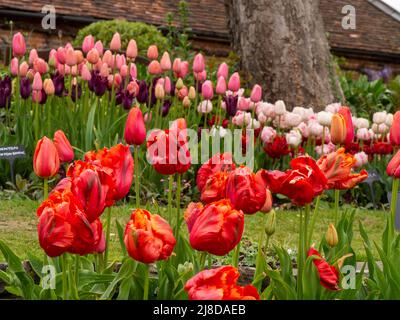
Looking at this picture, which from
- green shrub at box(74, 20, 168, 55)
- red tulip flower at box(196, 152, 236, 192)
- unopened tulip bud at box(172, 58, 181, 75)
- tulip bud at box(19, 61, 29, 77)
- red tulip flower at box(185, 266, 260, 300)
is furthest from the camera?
green shrub at box(74, 20, 168, 55)

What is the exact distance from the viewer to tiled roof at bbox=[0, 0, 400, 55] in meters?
17.0

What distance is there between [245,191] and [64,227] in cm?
48

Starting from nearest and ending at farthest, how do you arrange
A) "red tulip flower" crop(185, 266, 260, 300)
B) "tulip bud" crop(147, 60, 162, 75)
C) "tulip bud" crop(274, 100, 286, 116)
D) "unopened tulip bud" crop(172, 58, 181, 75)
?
1. "red tulip flower" crop(185, 266, 260, 300)
2. "tulip bud" crop(147, 60, 162, 75)
3. "unopened tulip bud" crop(172, 58, 181, 75)
4. "tulip bud" crop(274, 100, 286, 116)

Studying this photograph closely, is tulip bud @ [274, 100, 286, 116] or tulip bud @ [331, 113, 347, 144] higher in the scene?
tulip bud @ [331, 113, 347, 144]

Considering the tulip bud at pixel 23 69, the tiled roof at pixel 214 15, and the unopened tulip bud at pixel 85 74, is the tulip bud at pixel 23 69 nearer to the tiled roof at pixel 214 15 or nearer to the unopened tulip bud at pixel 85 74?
the unopened tulip bud at pixel 85 74

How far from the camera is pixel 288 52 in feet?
29.1

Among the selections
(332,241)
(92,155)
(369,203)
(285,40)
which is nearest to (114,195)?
(92,155)

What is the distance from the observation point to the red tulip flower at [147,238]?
1.86 m

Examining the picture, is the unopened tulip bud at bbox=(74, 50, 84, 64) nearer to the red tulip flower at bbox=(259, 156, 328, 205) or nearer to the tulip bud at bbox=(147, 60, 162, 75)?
the tulip bud at bbox=(147, 60, 162, 75)

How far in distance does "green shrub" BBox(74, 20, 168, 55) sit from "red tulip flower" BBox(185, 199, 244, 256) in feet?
29.2

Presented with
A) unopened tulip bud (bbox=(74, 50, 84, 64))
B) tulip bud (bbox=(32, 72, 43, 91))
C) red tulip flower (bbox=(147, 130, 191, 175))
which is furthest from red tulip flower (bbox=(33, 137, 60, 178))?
unopened tulip bud (bbox=(74, 50, 84, 64))

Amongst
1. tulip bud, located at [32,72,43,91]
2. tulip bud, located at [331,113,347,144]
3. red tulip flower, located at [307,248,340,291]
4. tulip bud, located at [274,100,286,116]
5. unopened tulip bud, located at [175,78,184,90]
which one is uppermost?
tulip bud, located at [331,113,347,144]

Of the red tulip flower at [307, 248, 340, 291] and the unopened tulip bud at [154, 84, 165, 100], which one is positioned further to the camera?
the unopened tulip bud at [154, 84, 165, 100]
